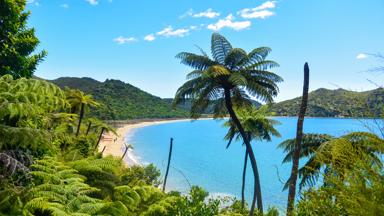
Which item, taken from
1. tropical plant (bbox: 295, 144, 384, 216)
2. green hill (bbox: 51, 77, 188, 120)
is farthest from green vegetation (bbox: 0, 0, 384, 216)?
green hill (bbox: 51, 77, 188, 120)

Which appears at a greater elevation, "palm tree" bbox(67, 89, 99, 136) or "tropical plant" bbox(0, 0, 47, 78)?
"tropical plant" bbox(0, 0, 47, 78)

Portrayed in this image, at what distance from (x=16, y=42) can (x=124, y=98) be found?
13254 cm

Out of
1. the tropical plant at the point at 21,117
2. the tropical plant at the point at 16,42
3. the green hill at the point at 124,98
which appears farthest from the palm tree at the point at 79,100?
the green hill at the point at 124,98

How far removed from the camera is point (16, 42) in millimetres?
11383

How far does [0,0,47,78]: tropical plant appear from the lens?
11.0 metres

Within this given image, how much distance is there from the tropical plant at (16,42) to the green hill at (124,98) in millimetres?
103862

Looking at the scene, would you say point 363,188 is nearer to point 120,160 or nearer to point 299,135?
point 120,160

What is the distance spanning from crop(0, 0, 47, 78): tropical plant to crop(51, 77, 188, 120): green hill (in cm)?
10386

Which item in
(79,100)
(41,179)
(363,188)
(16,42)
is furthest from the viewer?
(79,100)

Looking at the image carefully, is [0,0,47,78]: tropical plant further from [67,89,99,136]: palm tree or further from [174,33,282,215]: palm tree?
[67,89,99,136]: palm tree

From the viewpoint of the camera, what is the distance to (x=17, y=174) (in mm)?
5152

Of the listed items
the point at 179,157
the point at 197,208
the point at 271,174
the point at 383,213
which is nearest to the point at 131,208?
the point at 197,208

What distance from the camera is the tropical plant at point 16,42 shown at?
11023mm

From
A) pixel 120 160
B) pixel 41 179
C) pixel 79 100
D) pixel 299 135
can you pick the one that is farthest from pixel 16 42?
pixel 79 100
